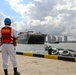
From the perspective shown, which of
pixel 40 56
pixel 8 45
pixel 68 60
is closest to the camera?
pixel 8 45

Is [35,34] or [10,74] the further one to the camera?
[35,34]

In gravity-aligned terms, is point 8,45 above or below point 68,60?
above

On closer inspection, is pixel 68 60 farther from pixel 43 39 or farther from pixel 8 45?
pixel 43 39

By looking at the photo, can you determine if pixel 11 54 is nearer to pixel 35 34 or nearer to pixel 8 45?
pixel 8 45

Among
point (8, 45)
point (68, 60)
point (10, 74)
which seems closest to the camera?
point (8, 45)

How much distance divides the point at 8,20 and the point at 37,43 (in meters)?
131

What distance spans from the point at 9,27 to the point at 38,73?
6.71 ft

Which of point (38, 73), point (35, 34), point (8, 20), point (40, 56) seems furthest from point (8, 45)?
point (35, 34)

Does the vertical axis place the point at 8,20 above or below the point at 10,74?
above

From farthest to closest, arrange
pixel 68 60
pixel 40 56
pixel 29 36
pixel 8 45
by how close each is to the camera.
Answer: pixel 29 36 < pixel 40 56 < pixel 68 60 < pixel 8 45

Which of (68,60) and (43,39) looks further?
(43,39)

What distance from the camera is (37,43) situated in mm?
139375

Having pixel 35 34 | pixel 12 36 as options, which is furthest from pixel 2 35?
pixel 35 34

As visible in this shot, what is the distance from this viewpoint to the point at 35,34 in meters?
138
